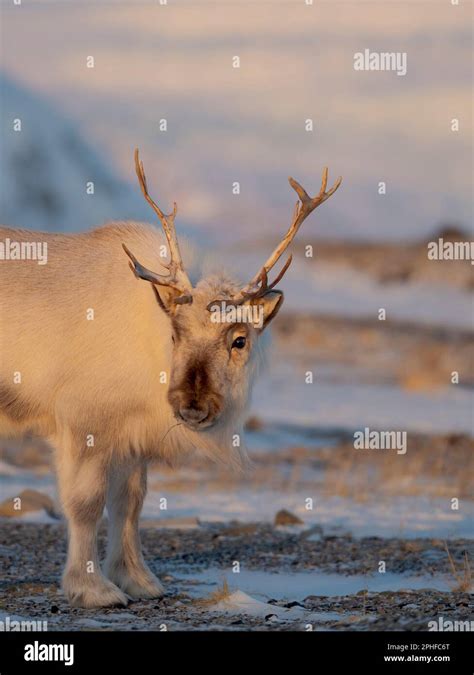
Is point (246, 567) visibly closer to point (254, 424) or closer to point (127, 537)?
point (127, 537)

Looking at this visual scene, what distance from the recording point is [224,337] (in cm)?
905

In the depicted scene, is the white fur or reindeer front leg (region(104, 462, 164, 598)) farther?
reindeer front leg (region(104, 462, 164, 598))

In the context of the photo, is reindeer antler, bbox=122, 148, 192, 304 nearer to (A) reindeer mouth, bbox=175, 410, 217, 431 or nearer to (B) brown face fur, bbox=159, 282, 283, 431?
(B) brown face fur, bbox=159, 282, 283, 431

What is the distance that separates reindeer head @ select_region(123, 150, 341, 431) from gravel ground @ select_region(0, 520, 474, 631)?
4.53 ft

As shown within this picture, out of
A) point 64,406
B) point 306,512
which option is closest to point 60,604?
point 64,406

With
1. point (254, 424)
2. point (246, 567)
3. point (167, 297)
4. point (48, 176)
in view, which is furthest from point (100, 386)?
point (48, 176)

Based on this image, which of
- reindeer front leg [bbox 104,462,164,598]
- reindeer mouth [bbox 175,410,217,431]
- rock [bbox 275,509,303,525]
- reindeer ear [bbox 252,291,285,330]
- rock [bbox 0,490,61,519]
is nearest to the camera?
reindeer mouth [bbox 175,410,217,431]

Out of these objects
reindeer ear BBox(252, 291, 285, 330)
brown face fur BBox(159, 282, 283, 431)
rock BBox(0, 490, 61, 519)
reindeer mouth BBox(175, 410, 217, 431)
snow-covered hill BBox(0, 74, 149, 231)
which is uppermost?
snow-covered hill BBox(0, 74, 149, 231)

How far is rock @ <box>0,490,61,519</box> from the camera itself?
41.7 ft

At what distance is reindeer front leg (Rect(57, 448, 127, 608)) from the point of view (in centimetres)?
951

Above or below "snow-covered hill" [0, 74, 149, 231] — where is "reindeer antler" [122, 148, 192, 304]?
below

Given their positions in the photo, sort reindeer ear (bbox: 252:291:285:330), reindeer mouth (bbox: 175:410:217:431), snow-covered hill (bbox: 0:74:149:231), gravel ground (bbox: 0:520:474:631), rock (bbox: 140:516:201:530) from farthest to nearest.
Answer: snow-covered hill (bbox: 0:74:149:231), rock (bbox: 140:516:201:530), reindeer ear (bbox: 252:291:285:330), reindeer mouth (bbox: 175:410:217:431), gravel ground (bbox: 0:520:474:631)

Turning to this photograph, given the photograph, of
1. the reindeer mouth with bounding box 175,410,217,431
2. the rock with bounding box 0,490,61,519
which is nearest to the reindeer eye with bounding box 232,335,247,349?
the reindeer mouth with bounding box 175,410,217,431

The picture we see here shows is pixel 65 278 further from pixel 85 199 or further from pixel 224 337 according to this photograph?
pixel 85 199
